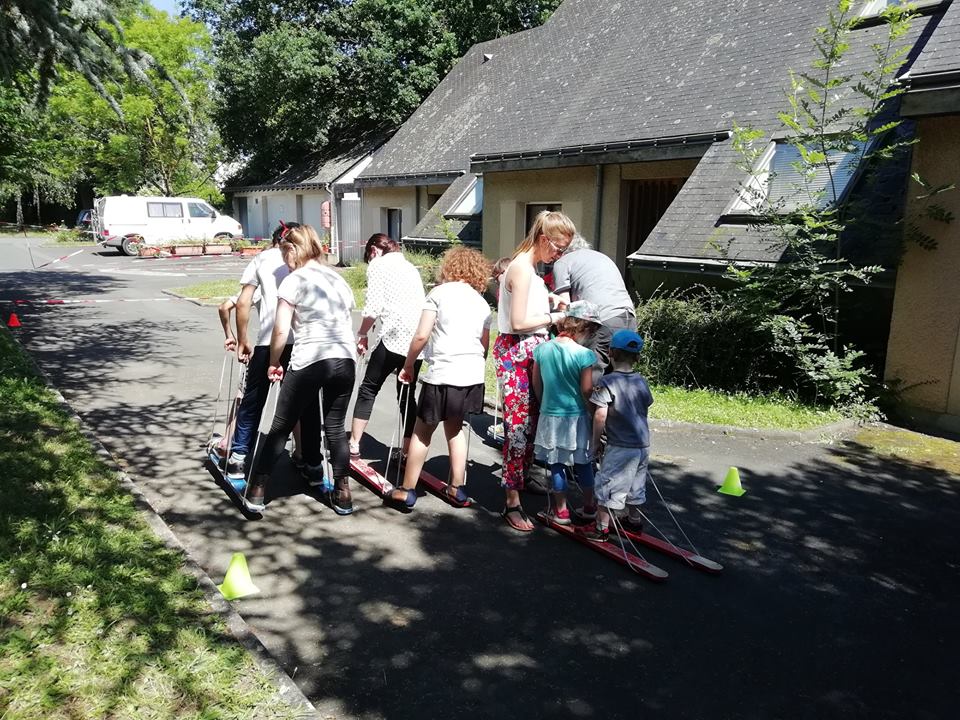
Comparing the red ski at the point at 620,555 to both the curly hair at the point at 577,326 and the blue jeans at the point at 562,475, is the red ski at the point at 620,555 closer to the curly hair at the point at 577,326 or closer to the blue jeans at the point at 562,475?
the blue jeans at the point at 562,475

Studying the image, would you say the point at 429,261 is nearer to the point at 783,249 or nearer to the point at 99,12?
the point at 783,249

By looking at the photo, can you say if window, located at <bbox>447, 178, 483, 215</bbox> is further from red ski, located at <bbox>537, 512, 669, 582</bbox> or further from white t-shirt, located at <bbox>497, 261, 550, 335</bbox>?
red ski, located at <bbox>537, 512, 669, 582</bbox>

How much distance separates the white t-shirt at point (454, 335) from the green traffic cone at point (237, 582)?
1.66 meters

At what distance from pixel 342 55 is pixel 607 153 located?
2349 centimetres

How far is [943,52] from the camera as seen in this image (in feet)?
23.3

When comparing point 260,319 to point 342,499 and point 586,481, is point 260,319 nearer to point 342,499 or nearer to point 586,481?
point 342,499

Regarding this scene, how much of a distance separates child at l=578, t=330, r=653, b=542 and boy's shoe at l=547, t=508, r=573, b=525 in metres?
0.46

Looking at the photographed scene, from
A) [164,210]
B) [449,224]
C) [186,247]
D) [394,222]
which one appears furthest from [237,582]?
[164,210]

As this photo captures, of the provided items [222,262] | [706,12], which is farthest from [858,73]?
[222,262]

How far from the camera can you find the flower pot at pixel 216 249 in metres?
31.9

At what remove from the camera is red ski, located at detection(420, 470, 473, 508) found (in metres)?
5.45

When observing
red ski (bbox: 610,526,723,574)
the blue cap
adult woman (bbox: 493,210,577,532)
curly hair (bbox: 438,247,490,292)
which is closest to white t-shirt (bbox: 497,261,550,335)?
adult woman (bbox: 493,210,577,532)

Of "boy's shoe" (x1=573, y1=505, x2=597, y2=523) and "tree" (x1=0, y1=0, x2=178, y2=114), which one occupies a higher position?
"tree" (x1=0, y1=0, x2=178, y2=114)

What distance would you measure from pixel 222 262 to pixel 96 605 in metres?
26.0
